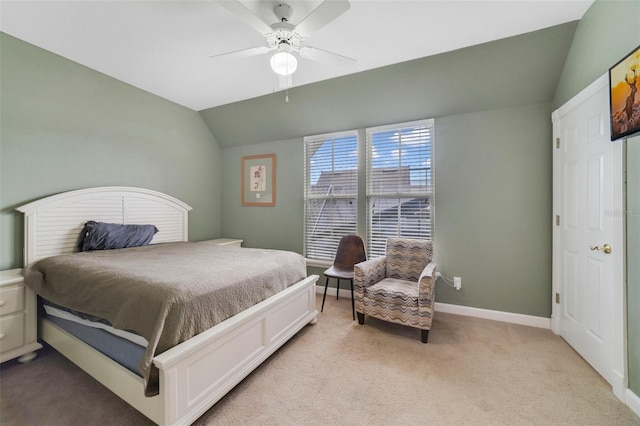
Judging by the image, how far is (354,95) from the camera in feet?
10.5

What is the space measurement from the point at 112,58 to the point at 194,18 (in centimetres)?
126

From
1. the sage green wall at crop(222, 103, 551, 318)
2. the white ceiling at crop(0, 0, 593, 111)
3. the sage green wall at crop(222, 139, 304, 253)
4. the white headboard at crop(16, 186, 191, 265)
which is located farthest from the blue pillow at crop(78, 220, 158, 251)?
the sage green wall at crop(222, 103, 551, 318)

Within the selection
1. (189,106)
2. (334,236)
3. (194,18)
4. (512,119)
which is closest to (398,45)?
(512,119)

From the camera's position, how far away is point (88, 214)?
9.27ft

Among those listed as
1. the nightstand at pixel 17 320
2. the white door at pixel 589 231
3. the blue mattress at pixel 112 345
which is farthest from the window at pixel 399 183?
the nightstand at pixel 17 320

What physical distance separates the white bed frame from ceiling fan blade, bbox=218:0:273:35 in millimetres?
1928

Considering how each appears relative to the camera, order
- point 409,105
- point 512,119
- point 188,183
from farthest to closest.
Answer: point 188,183
point 409,105
point 512,119

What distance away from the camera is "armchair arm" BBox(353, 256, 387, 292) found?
8.95 feet

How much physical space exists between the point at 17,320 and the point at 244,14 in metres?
2.91

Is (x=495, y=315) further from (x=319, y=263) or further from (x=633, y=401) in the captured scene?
(x=319, y=263)

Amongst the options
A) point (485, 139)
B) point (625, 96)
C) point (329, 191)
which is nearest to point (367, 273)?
point (329, 191)

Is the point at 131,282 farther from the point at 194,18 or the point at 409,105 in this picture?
the point at 409,105

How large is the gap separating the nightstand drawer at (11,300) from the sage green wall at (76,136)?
481 mm

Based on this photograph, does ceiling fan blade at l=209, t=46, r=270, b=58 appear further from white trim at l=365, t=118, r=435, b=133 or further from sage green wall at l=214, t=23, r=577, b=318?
white trim at l=365, t=118, r=435, b=133
